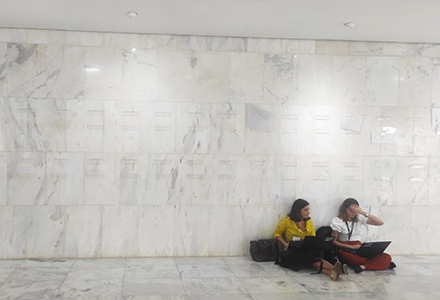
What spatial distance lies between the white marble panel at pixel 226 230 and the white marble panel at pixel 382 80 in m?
2.82

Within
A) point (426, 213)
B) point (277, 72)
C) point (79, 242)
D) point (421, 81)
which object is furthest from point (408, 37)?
point (79, 242)

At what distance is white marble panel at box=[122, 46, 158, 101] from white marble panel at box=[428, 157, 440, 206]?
4.63 metres

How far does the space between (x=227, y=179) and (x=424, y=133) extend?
3340 millimetres

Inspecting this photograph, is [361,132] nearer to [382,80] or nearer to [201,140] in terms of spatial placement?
[382,80]

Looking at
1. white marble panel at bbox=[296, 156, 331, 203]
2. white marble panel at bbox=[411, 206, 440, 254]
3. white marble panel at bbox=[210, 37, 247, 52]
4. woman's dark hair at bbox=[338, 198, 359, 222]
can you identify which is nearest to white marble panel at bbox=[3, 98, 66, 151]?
white marble panel at bbox=[210, 37, 247, 52]

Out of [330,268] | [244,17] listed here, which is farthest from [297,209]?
[244,17]

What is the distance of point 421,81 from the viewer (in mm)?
7801

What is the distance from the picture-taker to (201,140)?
7.37 m

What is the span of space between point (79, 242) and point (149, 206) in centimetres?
115

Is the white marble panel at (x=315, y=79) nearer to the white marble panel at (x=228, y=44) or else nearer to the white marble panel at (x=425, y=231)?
the white marble panel at (x=228, y=44)

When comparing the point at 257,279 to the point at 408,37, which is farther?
the point at 408,37

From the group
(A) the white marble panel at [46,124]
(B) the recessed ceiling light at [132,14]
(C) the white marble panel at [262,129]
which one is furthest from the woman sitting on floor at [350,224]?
(A) the white marble panel at [46,124]

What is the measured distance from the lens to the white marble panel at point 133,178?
7199 mm

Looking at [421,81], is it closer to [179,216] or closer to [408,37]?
[408,37]
